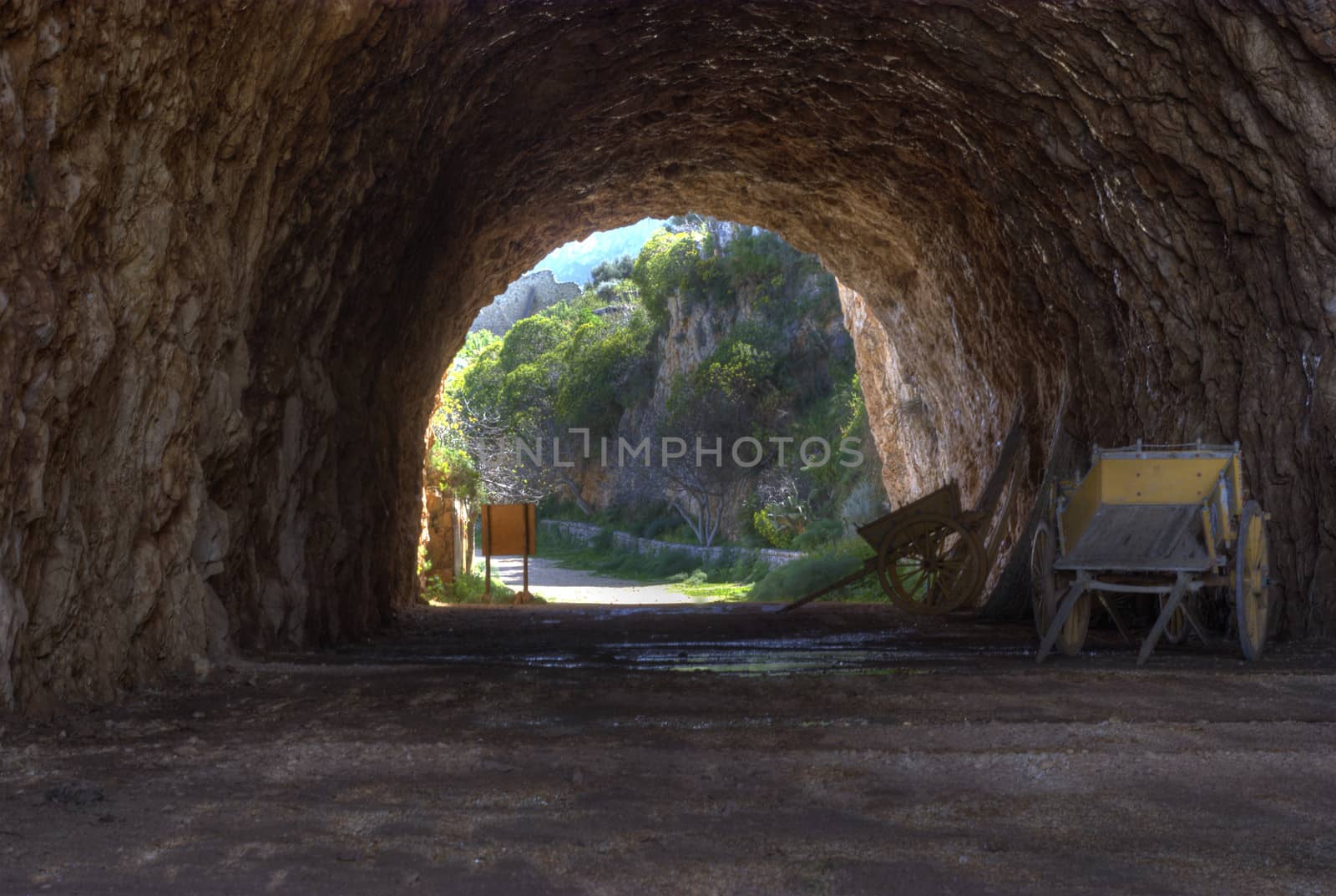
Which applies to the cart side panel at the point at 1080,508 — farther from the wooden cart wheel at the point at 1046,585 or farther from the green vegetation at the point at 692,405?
the green vegetation at the point at 692,405

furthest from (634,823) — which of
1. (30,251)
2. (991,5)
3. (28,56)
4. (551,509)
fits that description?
(551,509)

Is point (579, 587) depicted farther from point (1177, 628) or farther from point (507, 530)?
point (1177, 628)

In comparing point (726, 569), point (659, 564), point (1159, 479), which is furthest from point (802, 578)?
point (659, 564)

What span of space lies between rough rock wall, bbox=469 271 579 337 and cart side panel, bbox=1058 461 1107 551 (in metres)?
79.9

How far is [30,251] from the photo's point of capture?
16.7 ft

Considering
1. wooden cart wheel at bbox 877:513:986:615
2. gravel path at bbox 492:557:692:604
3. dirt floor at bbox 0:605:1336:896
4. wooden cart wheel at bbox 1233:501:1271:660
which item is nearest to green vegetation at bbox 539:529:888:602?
gravel path at bbox 492:557:692:604

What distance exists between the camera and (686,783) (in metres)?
4.34

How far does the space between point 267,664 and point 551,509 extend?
49.4 meters

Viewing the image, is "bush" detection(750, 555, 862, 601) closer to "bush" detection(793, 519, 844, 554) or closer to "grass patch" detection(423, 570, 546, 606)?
"grass patch" detection(423, 570, 546, 606)

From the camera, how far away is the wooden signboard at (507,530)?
19.9 meters

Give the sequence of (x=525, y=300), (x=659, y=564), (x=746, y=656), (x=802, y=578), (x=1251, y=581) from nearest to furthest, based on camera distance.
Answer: (x=1251, y=581), (x=746, y=656), (x=802, y=578), (x=659, y=564), (x=525, y=300)

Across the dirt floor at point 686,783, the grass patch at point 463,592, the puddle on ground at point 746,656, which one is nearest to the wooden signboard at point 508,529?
the grass patch at point 463,592

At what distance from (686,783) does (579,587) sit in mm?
28495

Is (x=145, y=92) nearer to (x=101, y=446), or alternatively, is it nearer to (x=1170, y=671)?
(x=101, y=446)
